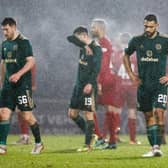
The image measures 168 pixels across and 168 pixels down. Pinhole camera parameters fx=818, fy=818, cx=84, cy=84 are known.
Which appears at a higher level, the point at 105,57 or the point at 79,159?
the point at 105,57

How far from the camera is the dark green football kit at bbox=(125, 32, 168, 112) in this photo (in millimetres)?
9031

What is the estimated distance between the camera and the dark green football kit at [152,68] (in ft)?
29.6

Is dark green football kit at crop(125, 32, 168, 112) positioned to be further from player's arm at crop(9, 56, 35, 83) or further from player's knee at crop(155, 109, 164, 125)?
player's arm at crop(9, 56, 35, 83)

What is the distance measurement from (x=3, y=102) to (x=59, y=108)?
242 inches

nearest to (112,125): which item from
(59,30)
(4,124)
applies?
(4,124)

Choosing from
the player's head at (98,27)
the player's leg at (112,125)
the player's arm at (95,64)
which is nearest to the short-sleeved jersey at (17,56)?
the player's arm at (95,64)

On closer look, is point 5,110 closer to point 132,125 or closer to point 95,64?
point 95,64

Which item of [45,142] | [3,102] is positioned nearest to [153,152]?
[3,102]

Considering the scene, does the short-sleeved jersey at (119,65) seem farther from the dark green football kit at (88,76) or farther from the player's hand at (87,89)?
the player's hand at (87,89)

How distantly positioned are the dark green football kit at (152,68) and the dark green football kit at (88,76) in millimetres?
1246

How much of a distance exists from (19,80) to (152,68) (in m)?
1.53

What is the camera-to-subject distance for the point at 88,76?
10352 millimetres

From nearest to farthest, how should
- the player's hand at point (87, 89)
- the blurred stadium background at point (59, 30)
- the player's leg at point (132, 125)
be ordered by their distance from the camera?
the player's hand at point (87, 89) → the player's leg at point (132, 125) → the blurred stadium background at point (59, 30)

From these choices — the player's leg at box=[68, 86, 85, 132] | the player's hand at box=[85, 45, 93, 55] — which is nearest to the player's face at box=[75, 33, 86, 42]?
the player's hand at box=[85, 45, 93, 55]
